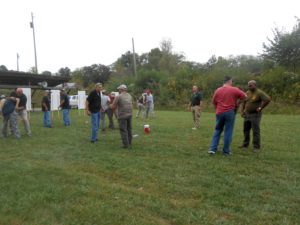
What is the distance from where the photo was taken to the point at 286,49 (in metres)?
33.1

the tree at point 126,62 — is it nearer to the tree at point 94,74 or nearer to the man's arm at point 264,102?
the tree at point 94,74

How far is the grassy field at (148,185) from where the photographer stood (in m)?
4.59

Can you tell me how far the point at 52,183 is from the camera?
20.0 ft

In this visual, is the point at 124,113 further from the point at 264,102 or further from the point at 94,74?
the point at 94,74

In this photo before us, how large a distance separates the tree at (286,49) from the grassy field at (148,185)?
2504 centimetres

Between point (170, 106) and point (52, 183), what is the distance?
31.4 meters

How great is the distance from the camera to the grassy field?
4.59m

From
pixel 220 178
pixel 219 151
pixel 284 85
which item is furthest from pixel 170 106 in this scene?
pixel 220 178

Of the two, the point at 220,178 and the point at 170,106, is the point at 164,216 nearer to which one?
the point at 220,178

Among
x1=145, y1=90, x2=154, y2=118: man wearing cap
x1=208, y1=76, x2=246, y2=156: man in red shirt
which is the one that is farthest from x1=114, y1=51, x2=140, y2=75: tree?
x1=208, y1=76, x2=246, y2=156: man in red shirt

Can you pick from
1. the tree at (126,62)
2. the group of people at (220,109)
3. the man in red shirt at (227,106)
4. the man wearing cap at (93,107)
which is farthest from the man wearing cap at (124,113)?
the tree at (126,62)

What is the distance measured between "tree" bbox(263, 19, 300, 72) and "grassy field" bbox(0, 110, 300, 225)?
2504 centimetres

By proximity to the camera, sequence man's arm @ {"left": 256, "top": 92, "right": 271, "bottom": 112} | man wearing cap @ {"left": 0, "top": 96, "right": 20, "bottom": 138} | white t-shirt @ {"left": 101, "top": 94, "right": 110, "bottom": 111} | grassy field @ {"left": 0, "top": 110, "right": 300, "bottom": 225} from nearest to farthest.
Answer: grassy field @ {"left": 0, "top": 110, "right": 300, "bottom": 225}
man's arm @ {"left": 256, "top": 92, "right": 271, "bottom": 112}
man wearing cap @ {"left": 0, "top": 96, "right": 20, "bottom": 138}
white t-shirt @ {"left": 101, "top": 94, "right": 110, "bottom": 111}

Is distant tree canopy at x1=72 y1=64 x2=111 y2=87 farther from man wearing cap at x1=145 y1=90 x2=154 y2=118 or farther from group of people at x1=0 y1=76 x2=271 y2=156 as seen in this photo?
group of people at x1=0 y1=76 x2=271 y2=156
